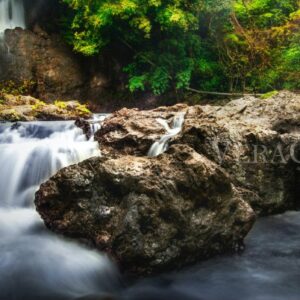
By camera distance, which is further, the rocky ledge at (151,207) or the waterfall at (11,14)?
the waterfall at (11,14)

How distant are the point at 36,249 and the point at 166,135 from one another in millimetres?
3533

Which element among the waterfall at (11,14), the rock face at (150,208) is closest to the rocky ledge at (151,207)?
the rock face at (150,208)

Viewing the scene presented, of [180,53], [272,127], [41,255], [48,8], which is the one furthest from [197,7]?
[41,255]

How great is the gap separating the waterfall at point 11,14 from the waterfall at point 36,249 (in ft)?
38.0

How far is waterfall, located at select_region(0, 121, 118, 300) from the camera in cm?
397

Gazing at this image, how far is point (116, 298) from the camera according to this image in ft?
12.4

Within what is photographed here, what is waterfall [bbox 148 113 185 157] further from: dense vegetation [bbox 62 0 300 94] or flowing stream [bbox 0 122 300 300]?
dense vegetation [bbox 62 0 300 94]

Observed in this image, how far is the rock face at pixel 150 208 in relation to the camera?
3.97 m

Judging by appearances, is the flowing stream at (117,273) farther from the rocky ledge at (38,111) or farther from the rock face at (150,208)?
the rocky ledge at (38,111)

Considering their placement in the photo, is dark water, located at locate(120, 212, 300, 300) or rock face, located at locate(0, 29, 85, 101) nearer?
dark water, located at locate(120, 212, 300, 300)

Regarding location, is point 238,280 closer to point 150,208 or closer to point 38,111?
point 150,208

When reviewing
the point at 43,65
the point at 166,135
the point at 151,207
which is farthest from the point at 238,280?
the point at 43,65

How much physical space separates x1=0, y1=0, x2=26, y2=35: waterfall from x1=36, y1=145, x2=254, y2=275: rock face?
14.7m

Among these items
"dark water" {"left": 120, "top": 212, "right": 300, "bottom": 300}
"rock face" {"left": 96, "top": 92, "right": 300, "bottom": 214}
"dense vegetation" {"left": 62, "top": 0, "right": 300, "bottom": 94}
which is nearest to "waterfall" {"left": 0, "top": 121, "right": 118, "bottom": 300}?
"dark water" {"left": 120, "top": 212, "right": 300, "bottom": 300}
